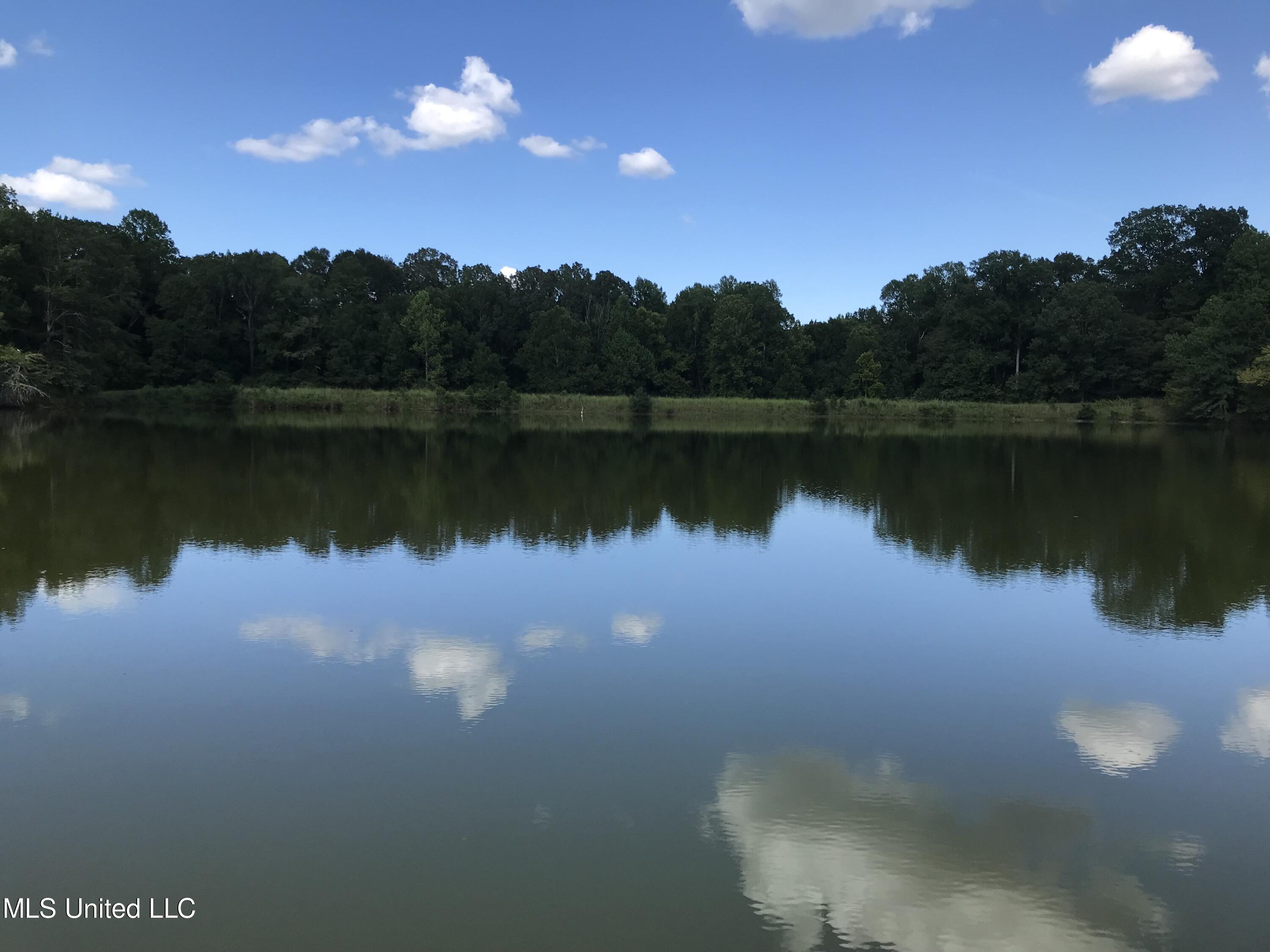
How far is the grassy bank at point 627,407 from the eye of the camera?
56.2 metres

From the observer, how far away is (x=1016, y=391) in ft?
204

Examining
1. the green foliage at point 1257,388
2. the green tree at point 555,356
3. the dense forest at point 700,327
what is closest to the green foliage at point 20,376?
the dense forest at point 700,327

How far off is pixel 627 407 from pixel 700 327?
15847mm

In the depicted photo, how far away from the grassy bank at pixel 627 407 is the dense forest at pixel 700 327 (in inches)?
109

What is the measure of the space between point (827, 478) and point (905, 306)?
58114 millimetres

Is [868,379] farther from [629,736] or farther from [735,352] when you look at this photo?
[629,736]

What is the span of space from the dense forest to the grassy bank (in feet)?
9.09

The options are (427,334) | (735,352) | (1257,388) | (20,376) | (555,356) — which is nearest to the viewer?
(20,376)

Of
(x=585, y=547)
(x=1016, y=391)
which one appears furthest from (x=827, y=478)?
(x=1016, y=391)

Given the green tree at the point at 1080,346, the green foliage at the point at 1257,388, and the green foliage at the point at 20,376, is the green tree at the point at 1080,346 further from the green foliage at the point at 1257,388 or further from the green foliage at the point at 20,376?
the green foliage at the point at 20,376

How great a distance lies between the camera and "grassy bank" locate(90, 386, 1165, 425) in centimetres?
5625

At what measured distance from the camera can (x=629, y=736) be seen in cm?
552

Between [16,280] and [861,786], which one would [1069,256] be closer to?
[16,280]

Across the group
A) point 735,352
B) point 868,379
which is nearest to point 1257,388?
point 868,379
